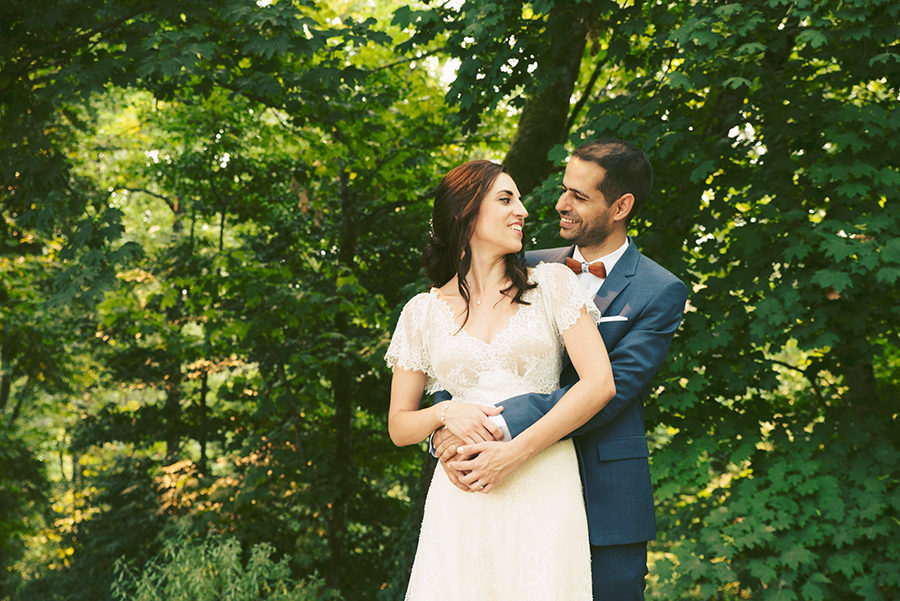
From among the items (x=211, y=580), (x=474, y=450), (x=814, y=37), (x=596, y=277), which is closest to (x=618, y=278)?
(x=596, y=277)

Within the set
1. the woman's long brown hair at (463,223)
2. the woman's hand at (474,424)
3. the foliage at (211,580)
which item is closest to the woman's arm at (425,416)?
the woman's hand at (474,424)

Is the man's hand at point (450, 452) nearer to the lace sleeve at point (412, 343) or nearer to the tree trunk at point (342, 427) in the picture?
the lace sleeve at point (412, 343)

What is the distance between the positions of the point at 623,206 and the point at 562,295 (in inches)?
24.9

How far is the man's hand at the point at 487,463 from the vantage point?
1.95 m

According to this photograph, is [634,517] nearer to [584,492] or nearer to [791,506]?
[584,492]

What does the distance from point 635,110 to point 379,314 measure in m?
3.69

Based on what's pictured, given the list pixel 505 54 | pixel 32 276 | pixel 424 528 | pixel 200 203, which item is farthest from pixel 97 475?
pixel 424 528

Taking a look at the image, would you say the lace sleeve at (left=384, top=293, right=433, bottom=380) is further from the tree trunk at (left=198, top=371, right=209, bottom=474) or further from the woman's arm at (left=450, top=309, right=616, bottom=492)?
the tree trunk at (left=198, top=371, right=209, bottom=474)

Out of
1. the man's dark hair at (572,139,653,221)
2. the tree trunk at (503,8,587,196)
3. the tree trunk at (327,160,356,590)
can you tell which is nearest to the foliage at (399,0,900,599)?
the tree trunk at (503,8,587,196)

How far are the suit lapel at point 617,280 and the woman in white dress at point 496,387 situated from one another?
138 millimetres

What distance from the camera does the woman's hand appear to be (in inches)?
78.2

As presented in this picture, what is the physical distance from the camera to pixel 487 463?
1954 millimetres

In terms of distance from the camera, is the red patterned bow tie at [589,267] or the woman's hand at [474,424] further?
the red patterned bow tie at [589,267]

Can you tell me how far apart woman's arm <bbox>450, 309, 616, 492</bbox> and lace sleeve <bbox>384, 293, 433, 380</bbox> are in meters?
0.38
